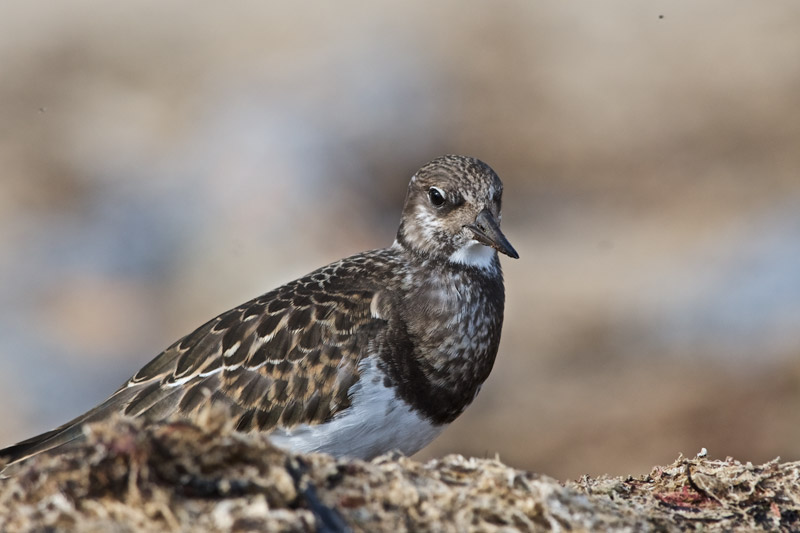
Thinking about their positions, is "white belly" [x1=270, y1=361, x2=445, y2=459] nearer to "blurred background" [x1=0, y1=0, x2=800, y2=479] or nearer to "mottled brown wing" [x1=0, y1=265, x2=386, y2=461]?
"mottled brown wing" [x1=0, y1=265, x2=386, y2=461]

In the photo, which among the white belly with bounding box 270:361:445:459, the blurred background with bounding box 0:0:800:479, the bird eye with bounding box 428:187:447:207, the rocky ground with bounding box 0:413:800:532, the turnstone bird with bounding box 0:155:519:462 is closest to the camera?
the rocky ground with bounding box 0:413:800:532

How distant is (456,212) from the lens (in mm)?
6047

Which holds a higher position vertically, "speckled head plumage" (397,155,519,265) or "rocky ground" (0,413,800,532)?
"speckled head plumage" (397,155,519,265)

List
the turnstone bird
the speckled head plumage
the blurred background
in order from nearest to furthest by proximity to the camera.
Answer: the turnstone bird → the speckled head plumage → the blurred background

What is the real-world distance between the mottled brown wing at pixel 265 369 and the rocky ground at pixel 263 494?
6.32 ft

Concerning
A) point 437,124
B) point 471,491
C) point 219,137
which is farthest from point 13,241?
point 471,491

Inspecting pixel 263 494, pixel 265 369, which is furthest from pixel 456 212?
pixel 263 494

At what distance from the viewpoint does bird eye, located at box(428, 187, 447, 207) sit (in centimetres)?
608

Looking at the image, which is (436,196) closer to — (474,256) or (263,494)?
(474,256)

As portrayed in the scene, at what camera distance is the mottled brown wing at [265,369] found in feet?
17.8

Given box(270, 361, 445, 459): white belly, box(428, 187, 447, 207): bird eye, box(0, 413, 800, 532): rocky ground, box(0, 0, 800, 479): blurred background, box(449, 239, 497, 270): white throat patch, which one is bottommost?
box(0, 413, 800, 532): rocky ground

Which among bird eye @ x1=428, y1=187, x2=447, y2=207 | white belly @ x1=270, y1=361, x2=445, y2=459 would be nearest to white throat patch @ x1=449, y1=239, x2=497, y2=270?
bird eye @ x1=428, y1=187, x2=447, y2=207

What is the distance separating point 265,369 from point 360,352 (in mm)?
515

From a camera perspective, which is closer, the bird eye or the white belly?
the white belly
